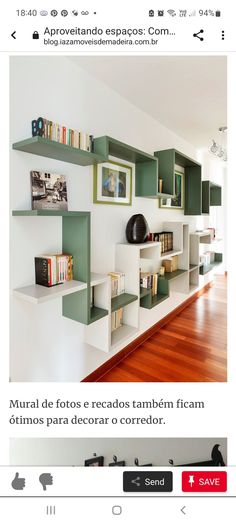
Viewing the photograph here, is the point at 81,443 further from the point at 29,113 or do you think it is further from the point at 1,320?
the point at 29,113

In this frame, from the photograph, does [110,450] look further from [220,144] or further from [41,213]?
[220,144]

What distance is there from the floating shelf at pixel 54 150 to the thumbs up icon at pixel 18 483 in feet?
3.21

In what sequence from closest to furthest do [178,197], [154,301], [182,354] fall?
[182,354], [154,301], [178,197]

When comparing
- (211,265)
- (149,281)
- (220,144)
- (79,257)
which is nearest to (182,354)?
(149,281)

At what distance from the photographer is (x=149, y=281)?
196 centimetres

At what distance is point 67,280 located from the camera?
3.84ft

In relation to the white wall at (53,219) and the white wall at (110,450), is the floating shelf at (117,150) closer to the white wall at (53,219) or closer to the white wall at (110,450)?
the white wall at (53,219)

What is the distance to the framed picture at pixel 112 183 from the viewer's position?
4.87 feet

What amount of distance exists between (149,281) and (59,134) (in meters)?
1.24

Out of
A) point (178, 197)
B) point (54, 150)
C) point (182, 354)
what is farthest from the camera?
point (178, 197)

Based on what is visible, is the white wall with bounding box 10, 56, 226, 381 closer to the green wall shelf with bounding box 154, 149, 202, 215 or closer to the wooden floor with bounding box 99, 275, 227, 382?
the wooden floor with bounding box 99, 275, 227, 382

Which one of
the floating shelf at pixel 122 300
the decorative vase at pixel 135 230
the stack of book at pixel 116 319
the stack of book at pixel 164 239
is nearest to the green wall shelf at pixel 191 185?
the stack of book at pixel 164 239
